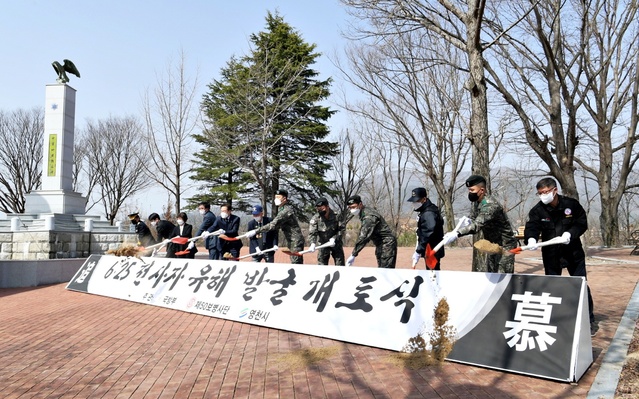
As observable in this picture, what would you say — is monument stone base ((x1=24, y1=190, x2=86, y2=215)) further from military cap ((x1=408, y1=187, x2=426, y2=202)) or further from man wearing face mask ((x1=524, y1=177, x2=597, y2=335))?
man wearing face mask ((x1=524, y1=177, x2=597, y2=335))

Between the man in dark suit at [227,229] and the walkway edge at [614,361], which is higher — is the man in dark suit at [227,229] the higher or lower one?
the higher one

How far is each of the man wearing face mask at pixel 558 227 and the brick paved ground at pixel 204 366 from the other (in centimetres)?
88

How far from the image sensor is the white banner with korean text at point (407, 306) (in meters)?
4.30

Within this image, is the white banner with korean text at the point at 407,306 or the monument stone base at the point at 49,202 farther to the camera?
the monument stone base at the point at 49,202

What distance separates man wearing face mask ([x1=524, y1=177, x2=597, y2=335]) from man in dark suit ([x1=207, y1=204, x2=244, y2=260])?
21.7 ft

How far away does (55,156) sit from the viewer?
19.0 meters

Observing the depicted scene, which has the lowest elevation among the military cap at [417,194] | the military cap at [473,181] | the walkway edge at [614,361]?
the walkway edge at [614,361]

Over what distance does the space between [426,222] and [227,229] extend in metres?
5.22

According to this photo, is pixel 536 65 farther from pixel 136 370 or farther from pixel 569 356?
pixel 136 370

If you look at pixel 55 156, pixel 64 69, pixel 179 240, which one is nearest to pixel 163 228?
pixel 179 240

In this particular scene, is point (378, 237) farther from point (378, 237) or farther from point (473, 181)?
point (473, 181)

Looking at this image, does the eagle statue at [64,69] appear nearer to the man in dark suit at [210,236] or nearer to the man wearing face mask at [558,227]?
the man in dark suit at [210,236]

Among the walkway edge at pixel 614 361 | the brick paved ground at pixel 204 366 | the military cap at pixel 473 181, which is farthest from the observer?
the military cap at pixel 473 181

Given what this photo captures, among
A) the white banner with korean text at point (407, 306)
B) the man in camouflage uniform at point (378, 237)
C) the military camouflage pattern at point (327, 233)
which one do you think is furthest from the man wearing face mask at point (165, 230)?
the man in camouflage uniform at point (378, 237)
